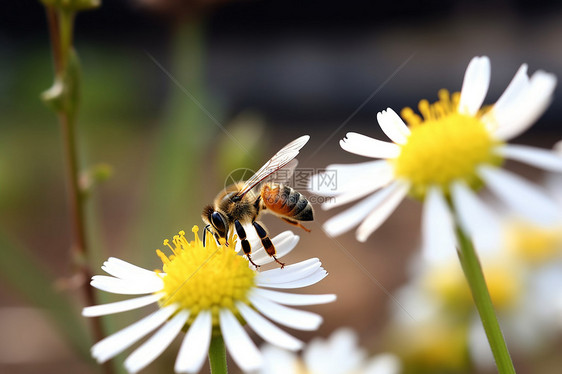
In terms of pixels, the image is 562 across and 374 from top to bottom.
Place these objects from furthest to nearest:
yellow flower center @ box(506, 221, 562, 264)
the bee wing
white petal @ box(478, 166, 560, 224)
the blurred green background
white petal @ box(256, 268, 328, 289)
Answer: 1. the blurred green background
2. yellow flower center @ box(506, 221, 562, 264)
3. the bee wing
4. white petal @ box(256, 268, 328, 289)
5. white petal @ box(478, 166, 560, 224)

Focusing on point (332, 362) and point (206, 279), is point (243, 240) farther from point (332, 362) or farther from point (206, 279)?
point (332, 362)

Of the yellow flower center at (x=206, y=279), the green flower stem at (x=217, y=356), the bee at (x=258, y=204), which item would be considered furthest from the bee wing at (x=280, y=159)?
the green flower stem at (x=217, y=356)

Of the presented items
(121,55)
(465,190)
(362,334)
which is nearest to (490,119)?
(465,190)

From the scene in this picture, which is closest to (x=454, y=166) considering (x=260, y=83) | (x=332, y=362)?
(x=332, y=362)

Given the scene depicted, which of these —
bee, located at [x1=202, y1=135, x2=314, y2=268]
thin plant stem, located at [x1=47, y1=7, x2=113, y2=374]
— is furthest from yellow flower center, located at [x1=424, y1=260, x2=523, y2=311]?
thin plant stem, located at [x1=47, y1=7, x2=113, y2=374]

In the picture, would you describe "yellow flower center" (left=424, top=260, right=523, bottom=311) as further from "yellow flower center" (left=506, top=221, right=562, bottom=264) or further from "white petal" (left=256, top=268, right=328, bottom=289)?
"white petal" (left=256, top=268, right=328, bottom=289)

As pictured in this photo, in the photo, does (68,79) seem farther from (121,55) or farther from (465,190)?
(121,55)

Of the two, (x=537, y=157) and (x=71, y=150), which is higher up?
(x=71, y=150)
